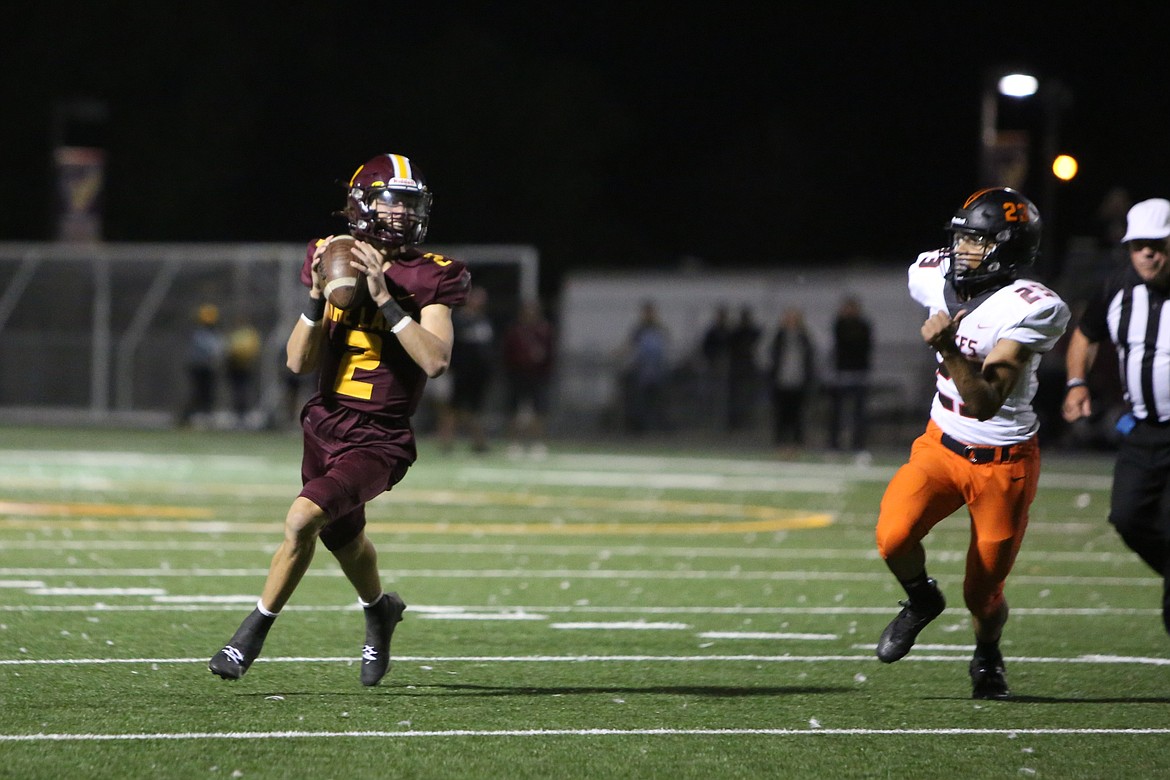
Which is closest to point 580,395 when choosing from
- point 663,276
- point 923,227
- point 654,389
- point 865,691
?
point 654,389

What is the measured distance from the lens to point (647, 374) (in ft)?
86.9

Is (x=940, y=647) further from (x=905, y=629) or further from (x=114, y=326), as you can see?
(x=114, y=326)

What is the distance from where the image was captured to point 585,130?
67812mm

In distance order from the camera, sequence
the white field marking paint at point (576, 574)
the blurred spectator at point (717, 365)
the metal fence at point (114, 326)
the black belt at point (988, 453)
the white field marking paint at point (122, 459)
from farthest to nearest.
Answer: the metal fence at point (114, 326), the blurred spectator at point (717, 365), the white field marking paint at point (122, 459), the white field marking paint at point (576, 574), the black belt at point (988, 453)

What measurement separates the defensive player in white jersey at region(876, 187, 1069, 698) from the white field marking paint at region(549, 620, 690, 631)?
1.77m

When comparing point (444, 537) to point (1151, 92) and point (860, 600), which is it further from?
point (1151, 92)

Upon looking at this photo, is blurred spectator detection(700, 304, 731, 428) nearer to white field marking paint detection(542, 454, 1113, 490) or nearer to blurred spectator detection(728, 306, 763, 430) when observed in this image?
blurred spectator detection(728, 306, 763, 430)

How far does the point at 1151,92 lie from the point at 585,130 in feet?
71.2

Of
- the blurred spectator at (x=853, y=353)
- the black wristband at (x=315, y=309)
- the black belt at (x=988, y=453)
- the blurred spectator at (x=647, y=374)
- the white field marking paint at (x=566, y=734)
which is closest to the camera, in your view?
the white field marking paint at (x=566, y=734)

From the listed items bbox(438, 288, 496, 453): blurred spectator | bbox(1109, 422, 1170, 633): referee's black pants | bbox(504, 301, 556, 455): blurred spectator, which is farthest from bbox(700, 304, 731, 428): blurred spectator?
bbox(1109, 422, 1170, 633): referee's black pants

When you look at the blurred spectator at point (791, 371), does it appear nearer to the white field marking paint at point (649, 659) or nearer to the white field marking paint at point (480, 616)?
the white field marking paint at point (480, 616)

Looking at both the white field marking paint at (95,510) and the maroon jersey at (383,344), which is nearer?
the maroon jersey at (383,344)

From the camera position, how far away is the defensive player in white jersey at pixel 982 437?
6.47 metres

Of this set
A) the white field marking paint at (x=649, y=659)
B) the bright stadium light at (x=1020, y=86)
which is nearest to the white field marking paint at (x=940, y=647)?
the white field marking paint at (x=649, y=659)
